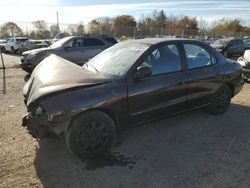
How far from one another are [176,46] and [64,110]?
7.79 ft

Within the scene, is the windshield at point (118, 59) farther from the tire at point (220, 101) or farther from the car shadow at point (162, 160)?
the tire at point (220, 101)

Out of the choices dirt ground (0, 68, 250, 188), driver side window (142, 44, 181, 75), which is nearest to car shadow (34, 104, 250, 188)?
dirt ground (0, 68, 250, 188)

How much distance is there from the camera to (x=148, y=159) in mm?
4043

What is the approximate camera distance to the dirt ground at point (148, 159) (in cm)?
354

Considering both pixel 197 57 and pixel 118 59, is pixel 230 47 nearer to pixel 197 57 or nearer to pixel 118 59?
pixel 197 57

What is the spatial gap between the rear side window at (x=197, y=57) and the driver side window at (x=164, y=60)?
260 millimetres

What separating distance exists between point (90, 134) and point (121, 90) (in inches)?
30.2

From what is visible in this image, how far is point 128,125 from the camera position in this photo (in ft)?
14.4

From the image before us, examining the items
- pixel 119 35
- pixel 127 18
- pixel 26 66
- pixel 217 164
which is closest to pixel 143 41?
pixel 217 164

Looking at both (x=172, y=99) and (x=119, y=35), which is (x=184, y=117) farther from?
(x=119, y=35)

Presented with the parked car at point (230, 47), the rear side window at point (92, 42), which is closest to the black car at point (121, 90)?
the rear side window at point (92, 42)

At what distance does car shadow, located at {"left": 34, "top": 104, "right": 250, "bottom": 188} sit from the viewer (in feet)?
11.6

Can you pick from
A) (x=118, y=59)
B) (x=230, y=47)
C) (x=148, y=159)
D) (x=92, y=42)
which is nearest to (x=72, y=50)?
(x=92, y=42)

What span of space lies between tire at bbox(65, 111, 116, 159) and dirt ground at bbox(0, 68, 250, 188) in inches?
6.6
